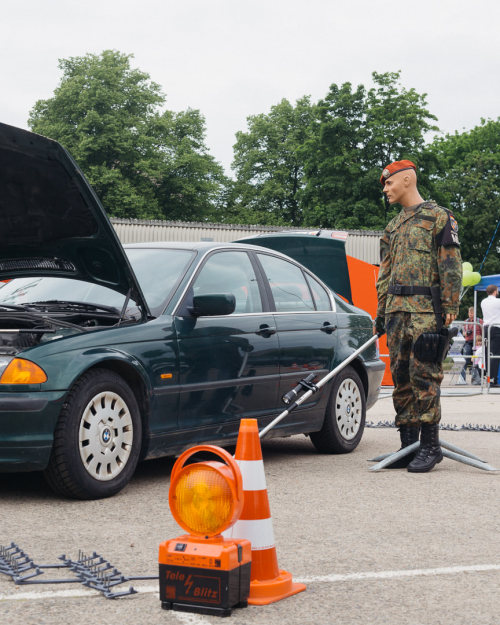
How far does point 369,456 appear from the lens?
24.2 ft

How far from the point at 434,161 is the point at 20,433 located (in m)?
41.4

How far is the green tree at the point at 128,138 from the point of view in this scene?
46625 mm

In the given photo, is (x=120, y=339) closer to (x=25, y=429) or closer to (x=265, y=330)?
(x=25, y=429)

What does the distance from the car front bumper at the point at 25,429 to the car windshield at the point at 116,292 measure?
102 centimetres

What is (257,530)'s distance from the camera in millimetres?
3361

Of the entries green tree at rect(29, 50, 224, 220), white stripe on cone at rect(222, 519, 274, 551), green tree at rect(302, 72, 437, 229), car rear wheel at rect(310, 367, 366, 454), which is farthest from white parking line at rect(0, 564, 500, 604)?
green tree at rect(29, 50, 224, 220)

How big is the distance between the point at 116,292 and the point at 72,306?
340 mm

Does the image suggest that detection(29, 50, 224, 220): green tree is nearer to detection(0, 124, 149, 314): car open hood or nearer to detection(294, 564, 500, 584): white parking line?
detection(0, 124, 149, 314): car open hood

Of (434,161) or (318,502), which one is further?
(434,161)

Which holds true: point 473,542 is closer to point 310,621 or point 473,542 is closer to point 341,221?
point 310,621

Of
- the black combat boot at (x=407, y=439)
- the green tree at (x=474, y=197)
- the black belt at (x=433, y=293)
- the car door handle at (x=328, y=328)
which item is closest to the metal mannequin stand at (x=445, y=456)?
the black combat boot at (x=407, y=439)

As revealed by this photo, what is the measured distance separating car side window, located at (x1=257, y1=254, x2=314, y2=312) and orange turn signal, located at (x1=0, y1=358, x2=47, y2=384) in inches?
90.6

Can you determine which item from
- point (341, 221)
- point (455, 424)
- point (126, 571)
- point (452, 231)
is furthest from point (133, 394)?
point (341, 221)

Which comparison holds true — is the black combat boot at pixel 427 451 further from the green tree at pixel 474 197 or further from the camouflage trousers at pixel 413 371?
the green tree at pixel 474 197
